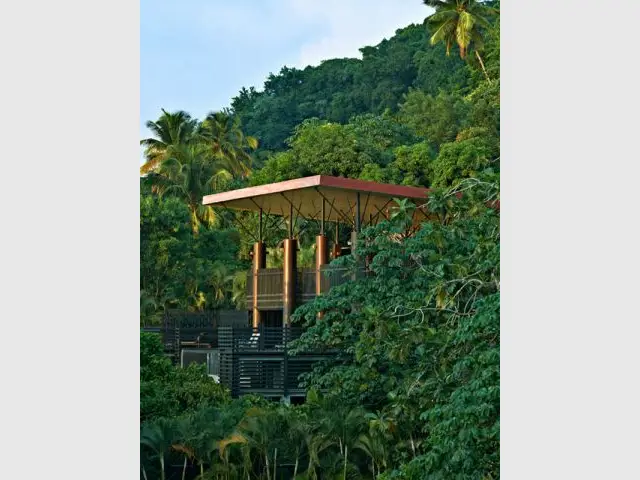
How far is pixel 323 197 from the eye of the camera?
57.1 feet

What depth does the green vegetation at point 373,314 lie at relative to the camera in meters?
8.74

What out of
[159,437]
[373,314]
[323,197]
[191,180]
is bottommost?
[159,437]

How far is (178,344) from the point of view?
790 inches

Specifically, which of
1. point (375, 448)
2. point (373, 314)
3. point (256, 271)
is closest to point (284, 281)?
point (256, 271)

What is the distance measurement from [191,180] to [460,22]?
397 inches

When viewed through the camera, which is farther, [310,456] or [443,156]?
[443,156]

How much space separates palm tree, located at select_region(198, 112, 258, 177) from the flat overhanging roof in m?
16.3

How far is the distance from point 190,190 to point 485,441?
25.6 m

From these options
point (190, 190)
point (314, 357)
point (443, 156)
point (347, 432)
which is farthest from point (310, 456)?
point (190, 190)

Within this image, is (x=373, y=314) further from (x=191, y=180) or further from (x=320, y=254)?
(x=191, y=180)

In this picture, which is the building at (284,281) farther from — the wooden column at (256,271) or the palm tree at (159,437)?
the palm tree at (159,437)

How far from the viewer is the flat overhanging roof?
17125 mm
